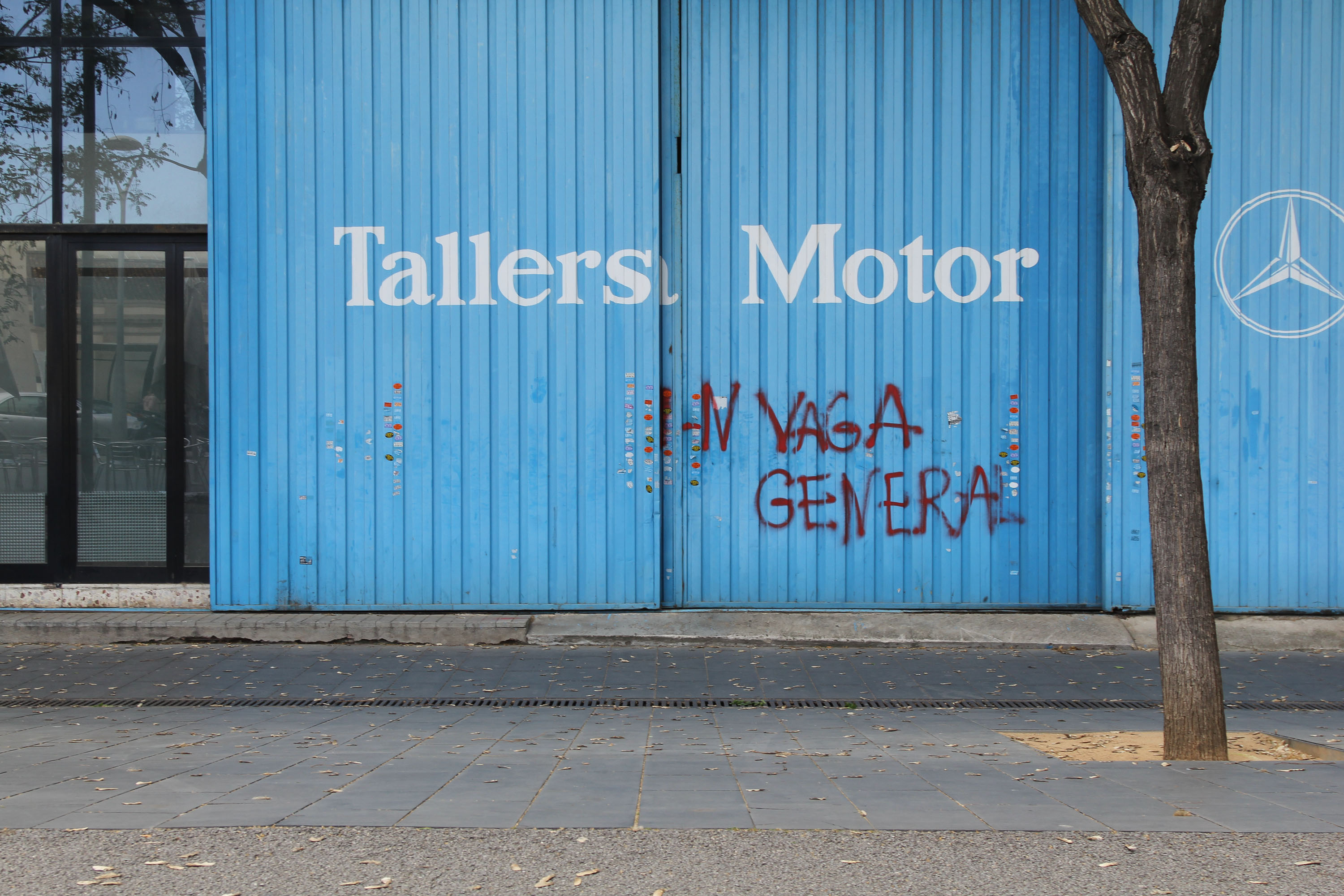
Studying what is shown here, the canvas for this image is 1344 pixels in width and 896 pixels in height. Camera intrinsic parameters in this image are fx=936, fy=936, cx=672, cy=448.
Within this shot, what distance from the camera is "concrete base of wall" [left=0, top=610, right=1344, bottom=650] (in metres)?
7.88

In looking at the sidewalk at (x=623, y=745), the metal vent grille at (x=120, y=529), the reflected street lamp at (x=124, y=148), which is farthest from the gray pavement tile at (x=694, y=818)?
the reflected street lamp at (x=124, y=148)

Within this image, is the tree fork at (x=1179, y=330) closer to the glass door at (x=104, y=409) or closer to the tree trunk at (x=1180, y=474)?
the tree trunk at (x=1180, y=474)

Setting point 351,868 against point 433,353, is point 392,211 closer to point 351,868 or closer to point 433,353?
point 433,353

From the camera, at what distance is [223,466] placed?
8258 millimetres

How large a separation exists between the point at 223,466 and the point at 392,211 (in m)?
2.70

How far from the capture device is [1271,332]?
8125mm

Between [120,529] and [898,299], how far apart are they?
7.32 meters

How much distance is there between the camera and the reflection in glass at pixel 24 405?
27.9 ft

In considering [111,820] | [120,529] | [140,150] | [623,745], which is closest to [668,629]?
[623,745]

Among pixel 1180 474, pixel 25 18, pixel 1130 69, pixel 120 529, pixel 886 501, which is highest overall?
pixel 25 18

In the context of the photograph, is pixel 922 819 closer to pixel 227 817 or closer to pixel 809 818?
pixel 809 818

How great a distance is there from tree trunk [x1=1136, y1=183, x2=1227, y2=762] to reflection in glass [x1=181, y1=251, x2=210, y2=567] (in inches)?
302

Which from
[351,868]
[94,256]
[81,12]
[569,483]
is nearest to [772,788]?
[351,868]

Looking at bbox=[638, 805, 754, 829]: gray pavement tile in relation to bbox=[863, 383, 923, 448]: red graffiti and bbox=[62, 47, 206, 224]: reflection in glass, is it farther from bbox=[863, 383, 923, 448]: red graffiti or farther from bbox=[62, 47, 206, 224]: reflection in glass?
bbox=[62, 47, 206, 224]: reflection in glass
